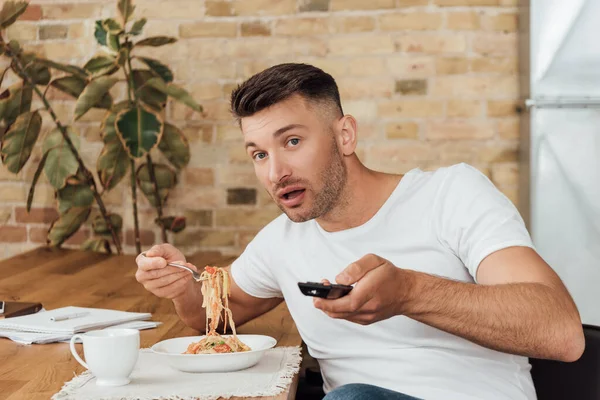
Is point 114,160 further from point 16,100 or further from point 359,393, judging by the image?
point 359,393

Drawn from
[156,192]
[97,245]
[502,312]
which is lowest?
[97,245]

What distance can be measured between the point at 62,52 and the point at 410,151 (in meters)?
1.51

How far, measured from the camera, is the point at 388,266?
4.37ft

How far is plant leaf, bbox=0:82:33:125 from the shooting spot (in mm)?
3299

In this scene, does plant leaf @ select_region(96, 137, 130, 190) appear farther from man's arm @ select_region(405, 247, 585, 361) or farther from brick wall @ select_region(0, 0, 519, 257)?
man's arm @ select_region(405, 247, 585, 361)

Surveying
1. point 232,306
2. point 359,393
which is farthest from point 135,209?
point 359,393

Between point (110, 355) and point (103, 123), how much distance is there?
1936mm

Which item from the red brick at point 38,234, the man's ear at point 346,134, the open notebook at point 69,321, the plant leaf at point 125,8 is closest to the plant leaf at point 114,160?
the plant leaf at point 125,8

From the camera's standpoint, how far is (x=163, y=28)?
11.7ft

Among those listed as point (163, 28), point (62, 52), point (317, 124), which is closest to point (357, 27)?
point (163, 28)

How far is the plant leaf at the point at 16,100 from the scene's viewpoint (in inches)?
130

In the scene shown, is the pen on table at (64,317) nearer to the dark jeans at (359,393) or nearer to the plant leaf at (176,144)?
the dark jeans at (359,393)

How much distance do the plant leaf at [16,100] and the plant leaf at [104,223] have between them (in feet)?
1.75

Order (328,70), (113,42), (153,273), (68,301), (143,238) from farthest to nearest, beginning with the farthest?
(143,238) → (328,70) → (113,42) → (68,301) → (153,273)
